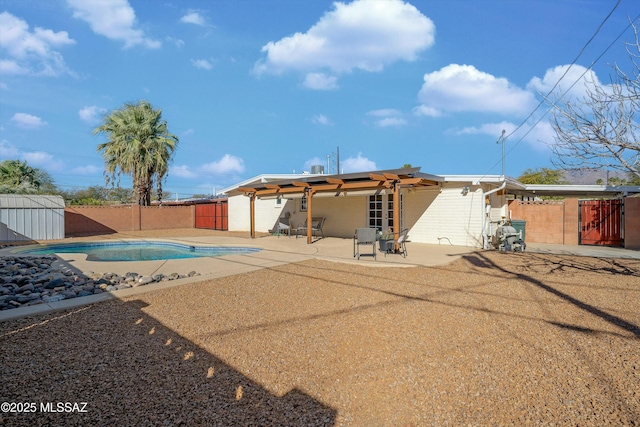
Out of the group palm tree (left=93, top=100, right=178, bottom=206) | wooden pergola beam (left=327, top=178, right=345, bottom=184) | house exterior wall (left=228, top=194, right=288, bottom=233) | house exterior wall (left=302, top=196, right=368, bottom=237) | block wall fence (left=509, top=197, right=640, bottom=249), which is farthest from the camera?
palm tree (left=93, top=100, right=178, bottom=206)

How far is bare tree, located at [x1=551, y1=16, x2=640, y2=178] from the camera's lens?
17.5 ft

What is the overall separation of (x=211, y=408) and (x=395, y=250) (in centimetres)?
836

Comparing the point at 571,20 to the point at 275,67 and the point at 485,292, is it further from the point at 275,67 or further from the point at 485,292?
the point at 275,67

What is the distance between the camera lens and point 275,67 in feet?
76.1

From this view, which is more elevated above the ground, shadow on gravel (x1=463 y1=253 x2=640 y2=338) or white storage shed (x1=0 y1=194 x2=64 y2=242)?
white storage shed (x1=0 y1=194 x2=64 y2=242)

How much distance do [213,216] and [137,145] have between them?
614cm

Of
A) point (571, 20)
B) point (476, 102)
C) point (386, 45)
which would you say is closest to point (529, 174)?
point (476, 102)

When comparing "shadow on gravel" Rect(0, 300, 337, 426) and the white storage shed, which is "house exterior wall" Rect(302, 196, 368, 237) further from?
the white storage shed

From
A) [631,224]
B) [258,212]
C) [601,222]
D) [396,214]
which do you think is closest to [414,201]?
[396,214]

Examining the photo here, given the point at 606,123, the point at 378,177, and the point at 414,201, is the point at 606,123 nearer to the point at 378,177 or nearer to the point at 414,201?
the point at 378,177

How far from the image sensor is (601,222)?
12.5 m

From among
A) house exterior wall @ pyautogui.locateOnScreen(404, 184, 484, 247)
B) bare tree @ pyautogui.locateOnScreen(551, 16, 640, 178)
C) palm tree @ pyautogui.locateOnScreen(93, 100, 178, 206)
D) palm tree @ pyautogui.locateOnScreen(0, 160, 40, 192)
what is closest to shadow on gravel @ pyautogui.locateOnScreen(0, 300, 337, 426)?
bare tree @ pyautogui.locateOnScreen(551, 16, 640, 178)

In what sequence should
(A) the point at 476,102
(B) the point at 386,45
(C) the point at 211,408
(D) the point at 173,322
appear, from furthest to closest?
(A) the point at 476,102 < (B) the point at 386,45 < (D) the point at 173,322 < (C) the point at 211,408

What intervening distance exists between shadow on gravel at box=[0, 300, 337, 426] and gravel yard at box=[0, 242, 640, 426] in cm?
1
